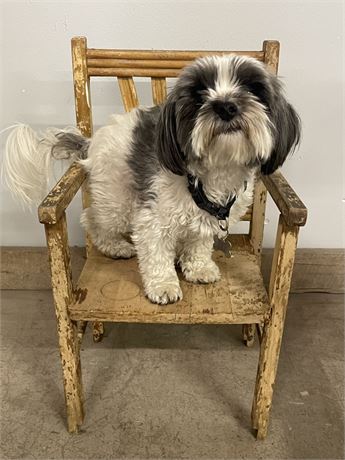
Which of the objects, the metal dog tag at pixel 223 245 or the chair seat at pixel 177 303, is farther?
the metal dog tag at pixel 223 245

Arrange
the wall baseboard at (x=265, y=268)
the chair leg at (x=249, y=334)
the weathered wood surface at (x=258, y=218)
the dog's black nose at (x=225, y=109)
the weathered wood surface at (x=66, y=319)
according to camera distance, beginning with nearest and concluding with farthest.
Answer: the dog's black nose at (x=225, y=109) → the weathered wood surface at (x=66, y=319) → the weathered wood surface at (x=258, y=218) → the chair leg at (x=249, y=334) → the wall baseboard at (x=265, y=268)

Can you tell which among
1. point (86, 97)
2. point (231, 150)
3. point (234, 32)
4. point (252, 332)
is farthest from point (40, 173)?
point (252, 332)

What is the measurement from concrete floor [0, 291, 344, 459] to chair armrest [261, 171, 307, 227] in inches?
25.6

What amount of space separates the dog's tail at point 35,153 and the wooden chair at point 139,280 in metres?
0.06

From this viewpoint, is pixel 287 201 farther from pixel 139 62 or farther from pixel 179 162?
pixel 139 62

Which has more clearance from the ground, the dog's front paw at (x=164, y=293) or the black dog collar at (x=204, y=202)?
A: the black dog collar at (x=204, y=202)

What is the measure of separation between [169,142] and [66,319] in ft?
1.52

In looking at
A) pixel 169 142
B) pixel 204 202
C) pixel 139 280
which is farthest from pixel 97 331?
pixel 169 142

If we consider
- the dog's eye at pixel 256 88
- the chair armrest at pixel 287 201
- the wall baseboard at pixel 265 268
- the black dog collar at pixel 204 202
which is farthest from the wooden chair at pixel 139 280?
the wall baseboard at pixel 265 268

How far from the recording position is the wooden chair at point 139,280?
1097mm

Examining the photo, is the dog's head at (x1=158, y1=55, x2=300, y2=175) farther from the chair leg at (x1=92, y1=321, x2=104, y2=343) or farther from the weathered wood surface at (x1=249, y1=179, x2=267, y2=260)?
the chair leg at (x1=92, y1=321, x2=104, y2=343)

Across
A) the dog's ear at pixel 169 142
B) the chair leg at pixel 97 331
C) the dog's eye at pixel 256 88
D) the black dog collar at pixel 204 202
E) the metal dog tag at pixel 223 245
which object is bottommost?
the chair leg at pixel 97 331

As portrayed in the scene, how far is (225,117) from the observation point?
993mm

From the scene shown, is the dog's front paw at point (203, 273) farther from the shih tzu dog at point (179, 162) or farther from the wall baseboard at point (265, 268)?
the wall baseboard at point (265, 268)
